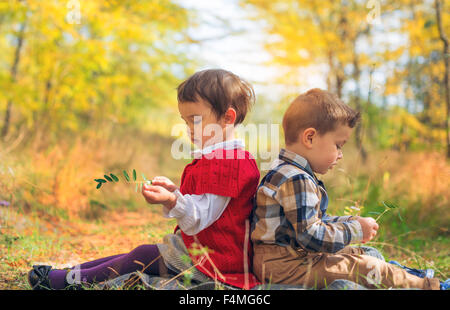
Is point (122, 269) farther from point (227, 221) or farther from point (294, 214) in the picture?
point (294, 214)

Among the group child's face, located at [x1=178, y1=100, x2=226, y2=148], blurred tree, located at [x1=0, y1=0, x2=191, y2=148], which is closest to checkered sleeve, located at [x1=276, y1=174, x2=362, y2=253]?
child's face, located at [x1=178, y1=100, x2=226, y2=148]

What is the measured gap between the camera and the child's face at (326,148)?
1585mm

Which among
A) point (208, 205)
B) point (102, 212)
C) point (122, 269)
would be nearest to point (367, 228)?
point (208, 205)

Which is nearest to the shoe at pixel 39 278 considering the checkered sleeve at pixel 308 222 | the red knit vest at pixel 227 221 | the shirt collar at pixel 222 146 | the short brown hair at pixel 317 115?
the red knit vest at pixel 227 221

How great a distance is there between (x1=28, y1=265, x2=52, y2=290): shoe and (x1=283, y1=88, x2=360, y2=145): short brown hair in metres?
1.18

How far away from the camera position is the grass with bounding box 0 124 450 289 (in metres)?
2.41

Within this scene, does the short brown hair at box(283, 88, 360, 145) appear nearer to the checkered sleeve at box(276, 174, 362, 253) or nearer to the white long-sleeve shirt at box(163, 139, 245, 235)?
the checkered sleeve at box(276, 174, 362, 253)

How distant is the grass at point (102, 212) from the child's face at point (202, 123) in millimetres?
793

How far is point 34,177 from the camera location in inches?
137

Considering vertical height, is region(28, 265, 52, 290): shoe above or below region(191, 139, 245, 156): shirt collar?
below

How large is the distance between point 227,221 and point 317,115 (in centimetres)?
55

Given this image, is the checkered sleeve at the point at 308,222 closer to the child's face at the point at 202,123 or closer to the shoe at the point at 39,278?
the child's face at the point at 202,123
